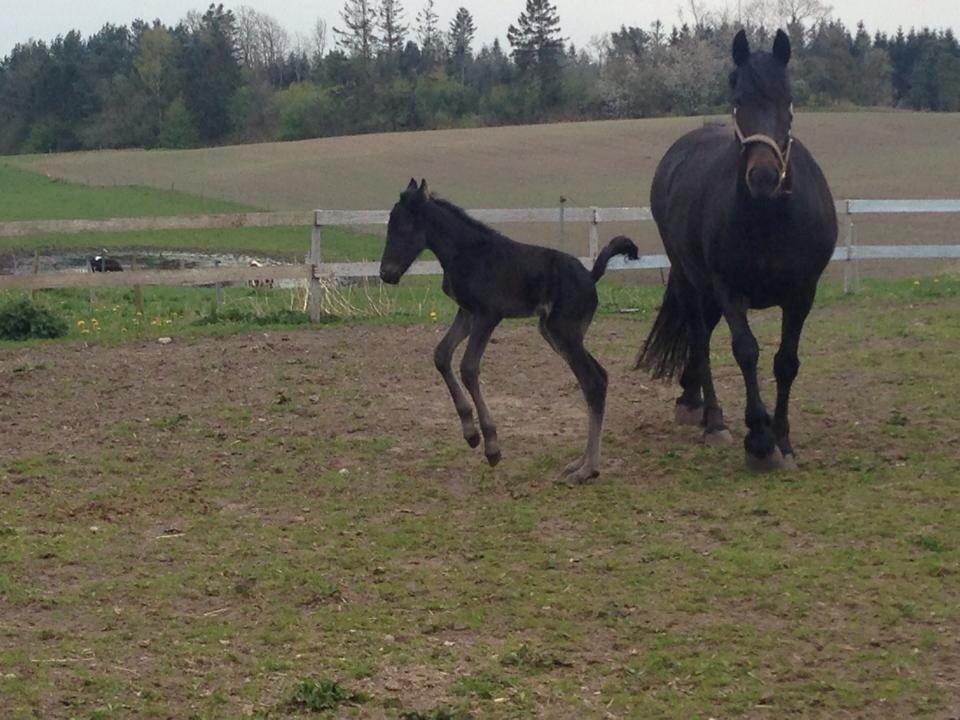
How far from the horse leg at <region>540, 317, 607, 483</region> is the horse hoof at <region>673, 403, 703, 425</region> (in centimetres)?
148

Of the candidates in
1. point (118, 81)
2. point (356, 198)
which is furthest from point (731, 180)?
point (118, 81)

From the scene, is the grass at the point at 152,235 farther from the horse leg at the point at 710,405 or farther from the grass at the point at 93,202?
the horse leg at the point at 710,405

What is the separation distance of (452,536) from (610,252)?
2.13 meters

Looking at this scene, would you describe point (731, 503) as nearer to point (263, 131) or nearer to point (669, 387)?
point (669, 387)

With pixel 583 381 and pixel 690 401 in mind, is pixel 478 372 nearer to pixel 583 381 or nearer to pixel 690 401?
pixel 583 381

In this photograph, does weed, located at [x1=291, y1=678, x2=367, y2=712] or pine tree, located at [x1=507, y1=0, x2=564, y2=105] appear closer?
weed, located at [x1=291, y1=678, x2=367, y2=712]

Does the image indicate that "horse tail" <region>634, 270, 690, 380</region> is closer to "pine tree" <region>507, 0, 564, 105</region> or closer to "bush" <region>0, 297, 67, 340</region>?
"bush" <region>0, 297, 67, 340</region>

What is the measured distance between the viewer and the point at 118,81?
79.6 meters

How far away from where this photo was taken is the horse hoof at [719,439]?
8.20 metres

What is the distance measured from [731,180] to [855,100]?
7096 cm

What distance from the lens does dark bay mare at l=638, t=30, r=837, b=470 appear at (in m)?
7.03

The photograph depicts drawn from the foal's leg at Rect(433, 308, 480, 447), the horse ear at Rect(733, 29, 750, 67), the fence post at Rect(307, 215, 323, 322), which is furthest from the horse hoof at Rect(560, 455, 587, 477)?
the fence post at Rect(307, 215, 323, 322)

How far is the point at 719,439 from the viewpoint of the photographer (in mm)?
8211

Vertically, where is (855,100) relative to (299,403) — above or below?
above
